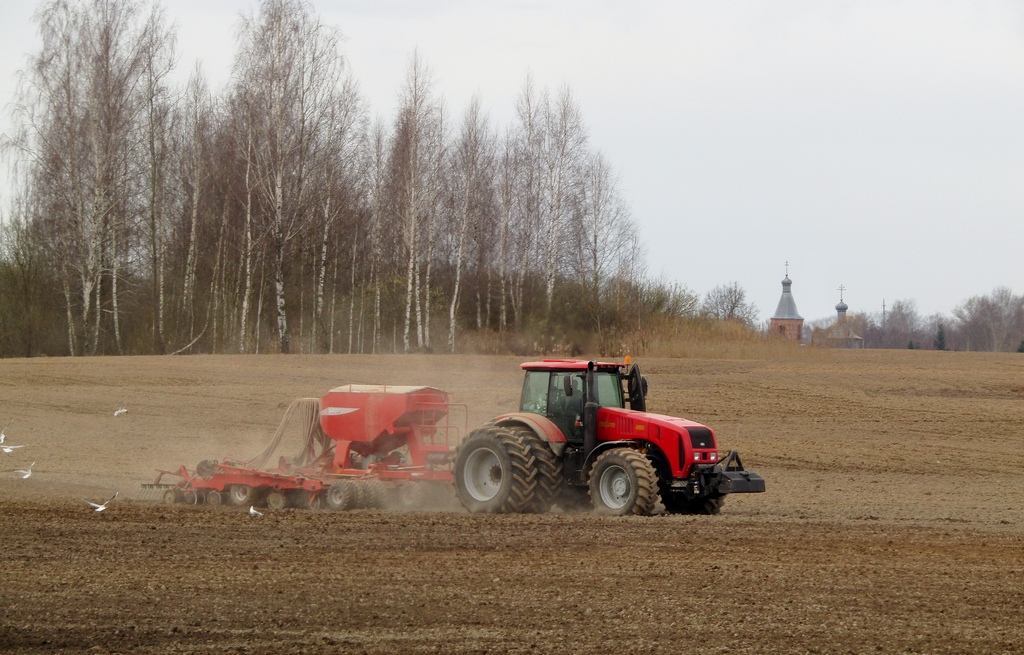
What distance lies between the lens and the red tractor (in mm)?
12586

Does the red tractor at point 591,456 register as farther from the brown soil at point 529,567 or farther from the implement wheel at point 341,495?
the implement wheel at point 341,495

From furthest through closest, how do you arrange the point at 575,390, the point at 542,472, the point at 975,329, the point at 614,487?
the point at 975,329 < the point at 575,390 < the point at 542,472 < the point at 614,487

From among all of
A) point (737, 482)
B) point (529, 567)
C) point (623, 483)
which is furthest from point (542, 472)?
point (529, 567)

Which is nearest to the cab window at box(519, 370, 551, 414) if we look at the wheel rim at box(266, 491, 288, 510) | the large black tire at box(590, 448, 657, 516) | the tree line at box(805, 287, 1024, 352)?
the large black tire at box(590, 448, 657, 516)

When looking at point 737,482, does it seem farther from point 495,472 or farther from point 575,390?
point 495,472

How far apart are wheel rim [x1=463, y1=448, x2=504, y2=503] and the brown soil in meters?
0.59

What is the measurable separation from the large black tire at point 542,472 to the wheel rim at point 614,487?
0.61 m

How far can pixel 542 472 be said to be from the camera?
42.4 ft

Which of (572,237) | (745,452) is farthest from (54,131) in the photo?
(745,452)

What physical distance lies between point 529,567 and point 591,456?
3.60m

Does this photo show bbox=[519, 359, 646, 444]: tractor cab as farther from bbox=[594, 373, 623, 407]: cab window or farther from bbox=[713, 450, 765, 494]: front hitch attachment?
bbox=[713, 450, 765, 494]: front hitch attachment

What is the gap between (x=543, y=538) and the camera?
1102cm

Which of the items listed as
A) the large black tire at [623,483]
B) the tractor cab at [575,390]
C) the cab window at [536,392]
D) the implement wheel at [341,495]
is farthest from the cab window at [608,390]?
the implement wheel at [341,495]

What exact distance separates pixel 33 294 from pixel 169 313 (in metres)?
5.17
